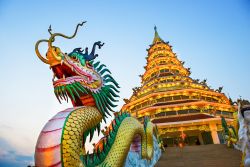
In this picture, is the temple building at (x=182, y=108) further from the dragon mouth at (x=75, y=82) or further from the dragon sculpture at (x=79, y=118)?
the dragon mouth at (x=75, y=82)

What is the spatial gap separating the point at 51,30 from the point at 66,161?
95.2 inches

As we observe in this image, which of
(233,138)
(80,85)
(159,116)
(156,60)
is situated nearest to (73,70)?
(80,85)

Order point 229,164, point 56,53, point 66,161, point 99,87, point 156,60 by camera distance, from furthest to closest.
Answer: point 156,60
point 229,164
point 99,87
point 56,53
point 66,161

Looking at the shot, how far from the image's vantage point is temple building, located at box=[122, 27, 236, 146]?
1809 centimetres

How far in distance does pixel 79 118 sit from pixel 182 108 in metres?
17.6

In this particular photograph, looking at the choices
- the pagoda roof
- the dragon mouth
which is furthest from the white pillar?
the dragon mouth

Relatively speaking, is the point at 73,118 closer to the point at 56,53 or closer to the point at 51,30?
the point at 56,53

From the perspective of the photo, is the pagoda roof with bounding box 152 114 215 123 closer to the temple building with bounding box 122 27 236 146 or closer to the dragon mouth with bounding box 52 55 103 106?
the temple building with bounding box 122 27 236 146

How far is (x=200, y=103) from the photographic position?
767 inches

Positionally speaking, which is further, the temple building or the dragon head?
the temple building

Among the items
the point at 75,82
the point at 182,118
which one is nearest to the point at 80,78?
the point at 75,82

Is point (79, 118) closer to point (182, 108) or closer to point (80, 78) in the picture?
point (80, 78)

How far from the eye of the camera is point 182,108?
1958 cm

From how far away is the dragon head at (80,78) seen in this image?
3625mm
